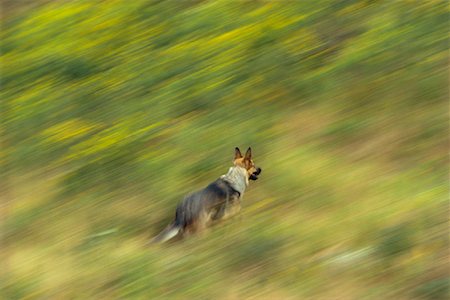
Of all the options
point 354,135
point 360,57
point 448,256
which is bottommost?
point 448,256

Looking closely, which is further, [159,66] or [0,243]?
[159,66]

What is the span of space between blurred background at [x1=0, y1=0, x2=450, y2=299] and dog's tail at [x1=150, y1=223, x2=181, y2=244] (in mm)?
Result: 71

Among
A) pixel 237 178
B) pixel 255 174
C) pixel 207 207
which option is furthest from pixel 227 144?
pixel 207 207

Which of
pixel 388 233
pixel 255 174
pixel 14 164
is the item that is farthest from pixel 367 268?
pixel 14 164

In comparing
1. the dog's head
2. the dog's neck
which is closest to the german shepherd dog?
the dog's neck

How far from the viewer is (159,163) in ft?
29.8

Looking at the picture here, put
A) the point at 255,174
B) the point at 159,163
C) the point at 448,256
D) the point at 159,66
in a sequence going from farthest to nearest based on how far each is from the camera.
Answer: the point at 159,66, the point at 159,163, the point at 255,174, the point at 448,256

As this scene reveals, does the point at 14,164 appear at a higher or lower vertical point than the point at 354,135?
higher

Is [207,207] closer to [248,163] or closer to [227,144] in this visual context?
[248,163]

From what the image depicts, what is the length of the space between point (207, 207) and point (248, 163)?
25.6 inches

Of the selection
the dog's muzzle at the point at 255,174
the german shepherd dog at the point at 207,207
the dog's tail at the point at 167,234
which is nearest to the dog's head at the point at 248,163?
the dog's muzzle at the point at 255,174

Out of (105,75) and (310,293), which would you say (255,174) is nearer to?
(310,293)

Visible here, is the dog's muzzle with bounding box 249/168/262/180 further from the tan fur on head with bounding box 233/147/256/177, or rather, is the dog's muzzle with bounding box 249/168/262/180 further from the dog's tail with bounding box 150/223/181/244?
the dog's tail with bounding box 150/223/181/244

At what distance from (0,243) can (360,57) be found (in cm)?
411
